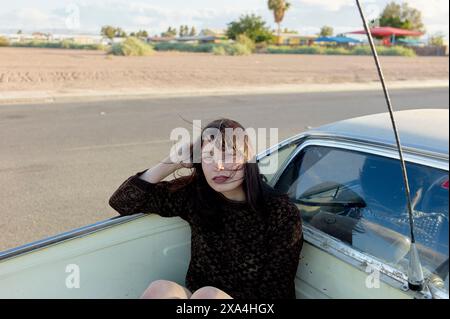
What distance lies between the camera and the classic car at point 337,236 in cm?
165

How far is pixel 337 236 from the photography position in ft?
6.39

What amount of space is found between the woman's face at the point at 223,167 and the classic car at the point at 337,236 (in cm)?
37

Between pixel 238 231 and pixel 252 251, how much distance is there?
100 millimetres

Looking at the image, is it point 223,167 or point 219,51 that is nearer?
point 223,167

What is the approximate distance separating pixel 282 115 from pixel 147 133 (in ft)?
11.6

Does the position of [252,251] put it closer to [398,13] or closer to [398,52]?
[398,13]

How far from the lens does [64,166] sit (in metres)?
5.55

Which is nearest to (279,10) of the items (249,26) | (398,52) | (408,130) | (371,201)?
(408,130)

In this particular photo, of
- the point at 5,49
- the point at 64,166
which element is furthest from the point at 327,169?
the point at 64,166

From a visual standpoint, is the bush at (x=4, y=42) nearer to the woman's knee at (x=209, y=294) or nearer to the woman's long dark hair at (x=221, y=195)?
the woman's long dark hair at (x=221, y=195)

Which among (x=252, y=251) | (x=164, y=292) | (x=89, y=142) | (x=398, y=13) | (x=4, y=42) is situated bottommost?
(x=89, y=142)

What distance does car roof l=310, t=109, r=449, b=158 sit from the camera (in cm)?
165

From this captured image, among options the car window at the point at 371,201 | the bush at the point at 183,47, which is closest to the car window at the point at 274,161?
the car window at the point at 371,201
